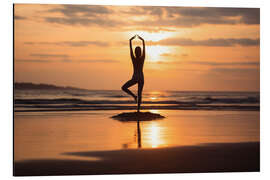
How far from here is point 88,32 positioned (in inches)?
273

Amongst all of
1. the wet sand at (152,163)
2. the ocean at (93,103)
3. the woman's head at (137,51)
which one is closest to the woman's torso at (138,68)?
the woman's head at (137,51)

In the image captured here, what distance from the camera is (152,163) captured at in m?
5.09

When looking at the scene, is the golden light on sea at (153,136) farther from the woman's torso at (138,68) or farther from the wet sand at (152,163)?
the woman's torso at (138,68)

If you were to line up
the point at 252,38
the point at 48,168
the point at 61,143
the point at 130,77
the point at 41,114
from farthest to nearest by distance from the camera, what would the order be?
the point at 41,114 → the point at 130,77 → the point at 252,38 → the point at 61,143 → the point at 48,168

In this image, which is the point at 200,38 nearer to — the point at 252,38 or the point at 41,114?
the point at 252,38

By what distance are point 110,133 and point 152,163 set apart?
1475 mm

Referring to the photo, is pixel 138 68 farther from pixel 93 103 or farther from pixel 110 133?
pixel 93 103

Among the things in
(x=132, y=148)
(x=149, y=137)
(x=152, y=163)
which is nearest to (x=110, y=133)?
(x=149, y=137)

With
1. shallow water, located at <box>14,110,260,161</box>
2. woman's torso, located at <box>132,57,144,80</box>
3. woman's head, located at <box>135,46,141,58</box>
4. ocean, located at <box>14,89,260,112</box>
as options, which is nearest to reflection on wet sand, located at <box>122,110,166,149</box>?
shallow water, located at <box>14,110,260,161</box>

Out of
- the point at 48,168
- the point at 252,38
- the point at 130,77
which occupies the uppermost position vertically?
the point at 252,38

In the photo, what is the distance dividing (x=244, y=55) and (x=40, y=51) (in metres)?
3.30

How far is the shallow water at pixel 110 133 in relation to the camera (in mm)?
5547

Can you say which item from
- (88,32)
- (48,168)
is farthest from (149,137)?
(88,32)

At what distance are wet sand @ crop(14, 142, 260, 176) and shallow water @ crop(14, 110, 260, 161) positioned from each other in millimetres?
189
